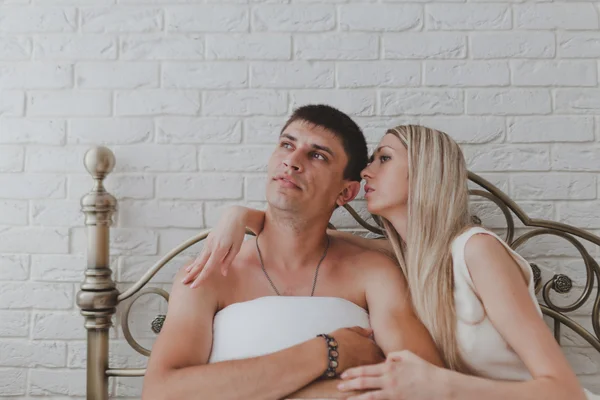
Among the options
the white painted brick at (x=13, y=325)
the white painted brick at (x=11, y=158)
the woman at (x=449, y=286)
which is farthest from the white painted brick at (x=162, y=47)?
the white painted brick at (x=13, y=325)

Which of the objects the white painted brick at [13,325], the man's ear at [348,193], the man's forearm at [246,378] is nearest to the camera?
the man's forearm at [246,378]

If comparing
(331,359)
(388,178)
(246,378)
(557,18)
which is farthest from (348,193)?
(557,18)

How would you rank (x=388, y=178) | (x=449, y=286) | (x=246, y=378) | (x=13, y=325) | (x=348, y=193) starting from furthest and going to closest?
(x=13, y=325)
(x=348, y=193)
(x=388, y=178)
(x=449, y=286)
(x=246, y=378)

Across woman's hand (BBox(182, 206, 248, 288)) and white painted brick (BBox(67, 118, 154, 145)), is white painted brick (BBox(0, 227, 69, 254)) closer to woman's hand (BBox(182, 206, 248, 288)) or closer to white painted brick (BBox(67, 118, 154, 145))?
white painted brick (BBox(67, 118, 154, 145))

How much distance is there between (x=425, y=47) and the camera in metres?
1.89

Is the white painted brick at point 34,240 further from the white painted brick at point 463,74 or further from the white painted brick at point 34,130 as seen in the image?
the white painted brick at point 463,74

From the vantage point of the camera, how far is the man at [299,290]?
1319 millimetres

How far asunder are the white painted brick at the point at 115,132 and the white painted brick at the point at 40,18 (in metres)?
0.31

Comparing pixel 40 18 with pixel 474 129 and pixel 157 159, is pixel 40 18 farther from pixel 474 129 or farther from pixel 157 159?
pixel 474 129

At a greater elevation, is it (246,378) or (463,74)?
(463,74)

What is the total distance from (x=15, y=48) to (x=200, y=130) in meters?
0.66

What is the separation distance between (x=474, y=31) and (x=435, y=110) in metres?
0.29

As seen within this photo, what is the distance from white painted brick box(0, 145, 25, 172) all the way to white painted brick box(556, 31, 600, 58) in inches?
69.7

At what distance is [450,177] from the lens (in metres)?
1.52
